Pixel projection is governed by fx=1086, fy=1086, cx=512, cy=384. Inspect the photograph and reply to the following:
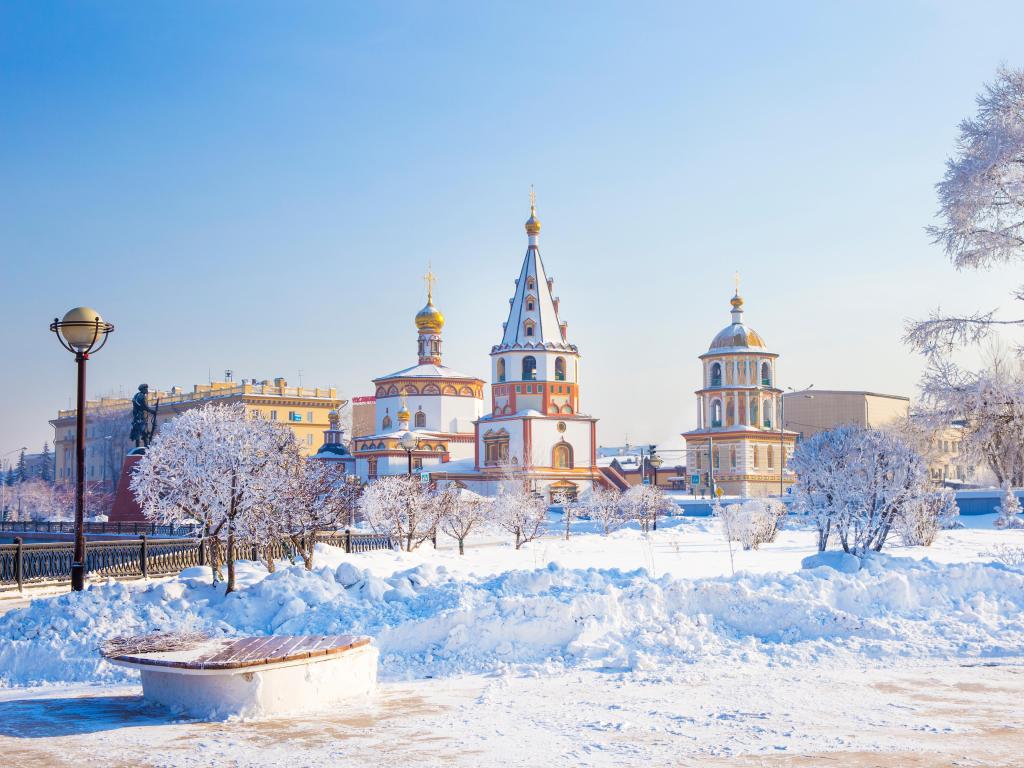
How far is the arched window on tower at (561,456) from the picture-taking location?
61875mm

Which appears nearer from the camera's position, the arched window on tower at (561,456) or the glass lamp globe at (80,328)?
the glass lamp globe at (80,328)

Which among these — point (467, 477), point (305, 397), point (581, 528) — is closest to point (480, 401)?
point (467, 477)

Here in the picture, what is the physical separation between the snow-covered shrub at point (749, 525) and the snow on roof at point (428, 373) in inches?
1638

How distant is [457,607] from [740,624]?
3.01 metres

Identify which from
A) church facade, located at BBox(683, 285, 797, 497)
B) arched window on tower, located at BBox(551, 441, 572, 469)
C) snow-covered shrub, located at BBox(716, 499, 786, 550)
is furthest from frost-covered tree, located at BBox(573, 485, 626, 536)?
church facade, located at BBox(683, 285, 797, 497)

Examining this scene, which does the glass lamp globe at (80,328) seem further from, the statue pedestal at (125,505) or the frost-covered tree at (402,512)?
the statue pedestal at (125,505)

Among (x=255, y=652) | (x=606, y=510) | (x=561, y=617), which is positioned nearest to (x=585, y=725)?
(x=255, y=652)

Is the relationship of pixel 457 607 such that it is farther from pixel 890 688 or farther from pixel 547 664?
pixel 890 688

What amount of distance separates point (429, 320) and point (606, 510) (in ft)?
115

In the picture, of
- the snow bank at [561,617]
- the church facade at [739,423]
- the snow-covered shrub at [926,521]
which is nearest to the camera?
the snow bank at [561,617]

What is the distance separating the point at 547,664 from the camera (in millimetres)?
10109

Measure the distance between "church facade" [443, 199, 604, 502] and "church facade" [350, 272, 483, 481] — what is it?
5.90 m

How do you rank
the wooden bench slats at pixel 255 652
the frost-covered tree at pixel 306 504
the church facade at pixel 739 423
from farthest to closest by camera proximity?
the church facade at pixel 739 423, the frost-covered tree at pixel 306 504, the wooden bench slats at pixel 255 652

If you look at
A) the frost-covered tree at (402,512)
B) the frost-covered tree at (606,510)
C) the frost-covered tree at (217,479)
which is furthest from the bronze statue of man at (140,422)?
the frost-covered tree at (217,479)
